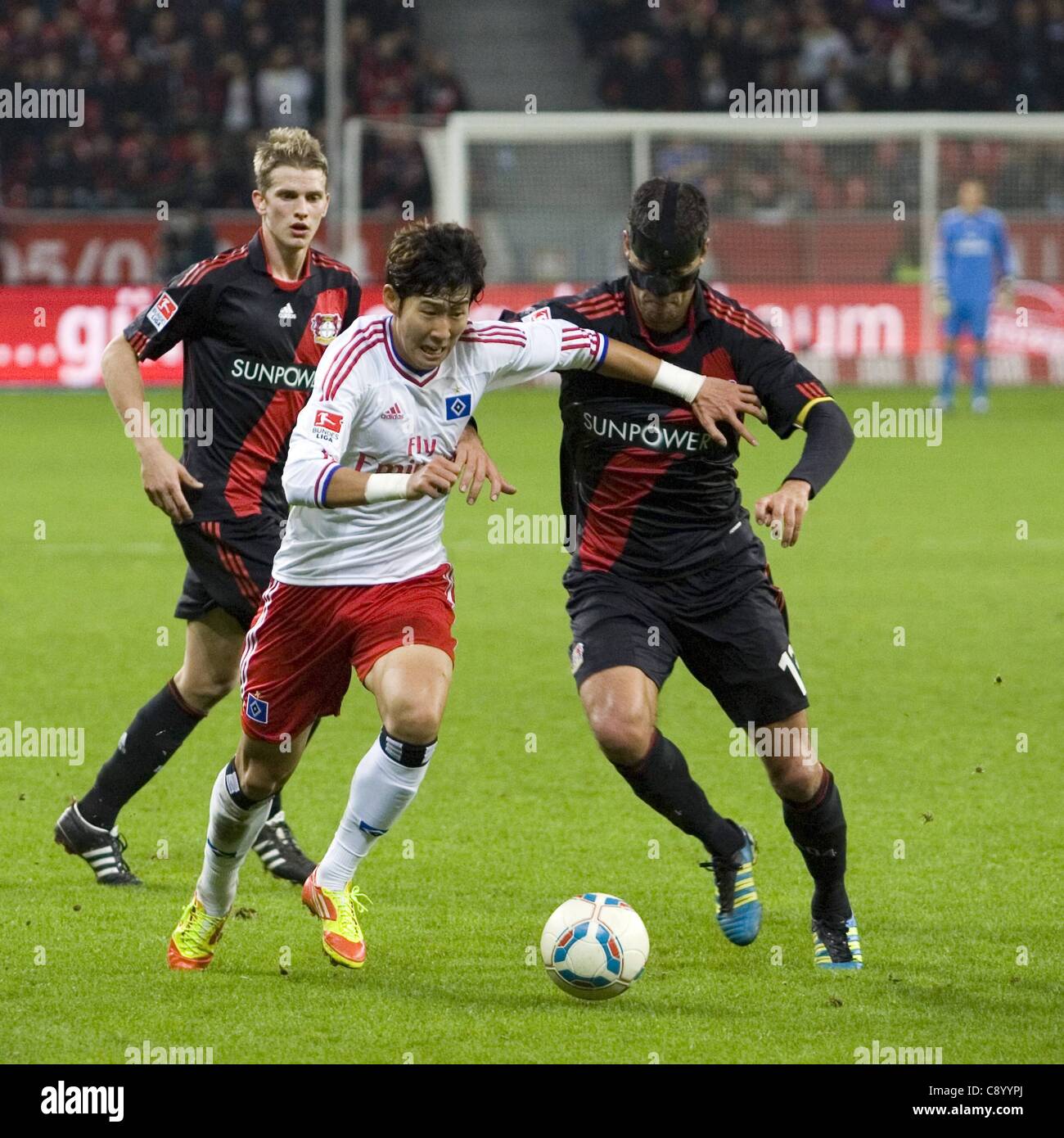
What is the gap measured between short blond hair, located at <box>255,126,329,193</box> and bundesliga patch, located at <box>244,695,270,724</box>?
5.55ft

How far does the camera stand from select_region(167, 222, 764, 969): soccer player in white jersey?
185 inches

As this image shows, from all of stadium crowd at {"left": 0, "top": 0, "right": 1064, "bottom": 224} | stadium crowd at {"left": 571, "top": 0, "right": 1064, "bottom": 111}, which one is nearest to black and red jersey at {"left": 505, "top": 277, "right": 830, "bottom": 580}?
stadium crowd at {"left": 0, "top": 0, "right": 1064, "bottom": 224}

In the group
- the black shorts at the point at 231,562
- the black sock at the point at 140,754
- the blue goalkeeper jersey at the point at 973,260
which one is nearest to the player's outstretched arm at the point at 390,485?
the black shorts at the point at 231,562

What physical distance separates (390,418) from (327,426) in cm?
23

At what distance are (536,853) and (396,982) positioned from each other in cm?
133

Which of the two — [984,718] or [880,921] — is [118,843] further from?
[984,718]

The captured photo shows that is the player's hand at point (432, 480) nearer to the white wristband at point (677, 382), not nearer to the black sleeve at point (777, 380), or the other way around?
the white wristband at point (677, 382)

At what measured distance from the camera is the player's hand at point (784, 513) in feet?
15.2

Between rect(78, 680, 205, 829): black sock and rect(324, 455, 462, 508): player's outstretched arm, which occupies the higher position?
rect(324, 455, 462, 508): player's outstretched arm

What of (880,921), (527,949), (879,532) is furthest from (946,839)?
(879,532)

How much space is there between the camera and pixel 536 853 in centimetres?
614

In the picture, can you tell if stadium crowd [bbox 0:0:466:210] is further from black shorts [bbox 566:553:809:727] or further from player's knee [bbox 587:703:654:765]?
player's knee [bbox 587:703:654:765]

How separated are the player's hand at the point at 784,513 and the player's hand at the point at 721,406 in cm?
28

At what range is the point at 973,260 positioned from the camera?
2009cm
